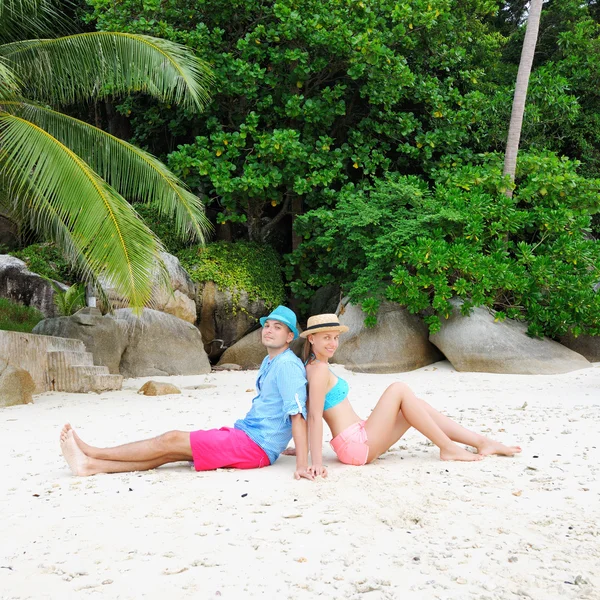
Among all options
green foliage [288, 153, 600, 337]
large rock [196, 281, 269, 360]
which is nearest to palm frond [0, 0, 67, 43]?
large rock [196, 281, 269, 360]

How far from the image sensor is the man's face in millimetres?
4371

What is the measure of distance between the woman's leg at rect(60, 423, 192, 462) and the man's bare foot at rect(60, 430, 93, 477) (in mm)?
28

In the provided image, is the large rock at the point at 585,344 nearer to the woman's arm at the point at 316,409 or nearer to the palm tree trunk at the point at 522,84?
the palm tree trunk at the point at 522,84

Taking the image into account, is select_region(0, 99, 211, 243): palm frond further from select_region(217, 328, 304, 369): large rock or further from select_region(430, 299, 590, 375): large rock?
select_region(430, 299, 590, 375): large rock

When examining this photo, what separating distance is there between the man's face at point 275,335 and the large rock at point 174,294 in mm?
6912

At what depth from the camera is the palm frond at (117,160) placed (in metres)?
8.92

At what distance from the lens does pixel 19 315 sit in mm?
11766

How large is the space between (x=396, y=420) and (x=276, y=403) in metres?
0.79

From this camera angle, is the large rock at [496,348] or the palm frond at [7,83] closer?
the palm frond at [7,83]

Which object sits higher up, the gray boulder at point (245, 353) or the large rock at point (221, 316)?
the large rock at point (221, 316)

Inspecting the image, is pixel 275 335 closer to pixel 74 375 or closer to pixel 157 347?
pixel 74 375

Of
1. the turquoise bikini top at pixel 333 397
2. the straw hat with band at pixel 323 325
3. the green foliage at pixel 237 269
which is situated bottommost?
the turquoise bikini top at pixel 333 397

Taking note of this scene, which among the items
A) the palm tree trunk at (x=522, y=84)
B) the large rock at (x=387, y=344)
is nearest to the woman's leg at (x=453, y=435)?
the large rock at (x=387, y=344)

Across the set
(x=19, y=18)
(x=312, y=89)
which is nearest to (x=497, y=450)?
(x=19, y=18)
